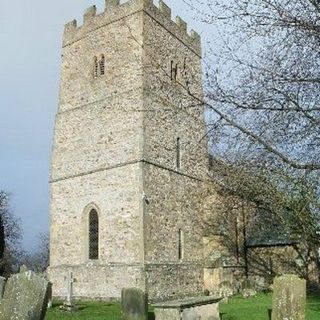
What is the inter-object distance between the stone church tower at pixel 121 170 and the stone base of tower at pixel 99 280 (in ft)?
0.14

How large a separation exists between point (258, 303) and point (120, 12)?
14519mm

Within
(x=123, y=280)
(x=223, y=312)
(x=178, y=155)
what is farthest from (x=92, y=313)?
(x=178, y=155)

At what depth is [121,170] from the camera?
20.9 m

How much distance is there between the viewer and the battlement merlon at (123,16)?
74.7 feet

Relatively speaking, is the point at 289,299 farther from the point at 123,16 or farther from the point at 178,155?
the point at 123,16

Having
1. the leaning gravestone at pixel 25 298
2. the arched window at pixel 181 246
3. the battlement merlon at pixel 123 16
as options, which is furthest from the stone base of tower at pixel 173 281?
the leaning gravestone at pixel 25 298

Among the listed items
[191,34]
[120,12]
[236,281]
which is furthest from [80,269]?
[191,34]

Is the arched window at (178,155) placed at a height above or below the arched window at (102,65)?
below

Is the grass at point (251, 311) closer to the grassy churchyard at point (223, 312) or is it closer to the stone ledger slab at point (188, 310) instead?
the grassy churchyard at point (223, 312)

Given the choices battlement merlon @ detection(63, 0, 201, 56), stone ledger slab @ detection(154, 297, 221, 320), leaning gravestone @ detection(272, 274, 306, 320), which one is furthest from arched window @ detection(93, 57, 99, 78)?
leaning gravestone @ detection(272, 274, 306, 320)

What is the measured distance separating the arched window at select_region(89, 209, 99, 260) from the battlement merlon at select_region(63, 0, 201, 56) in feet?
30.1

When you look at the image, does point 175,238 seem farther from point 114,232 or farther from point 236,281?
point 236,281

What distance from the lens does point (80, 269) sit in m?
21.1

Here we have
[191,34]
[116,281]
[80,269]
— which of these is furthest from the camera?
[191,34]
